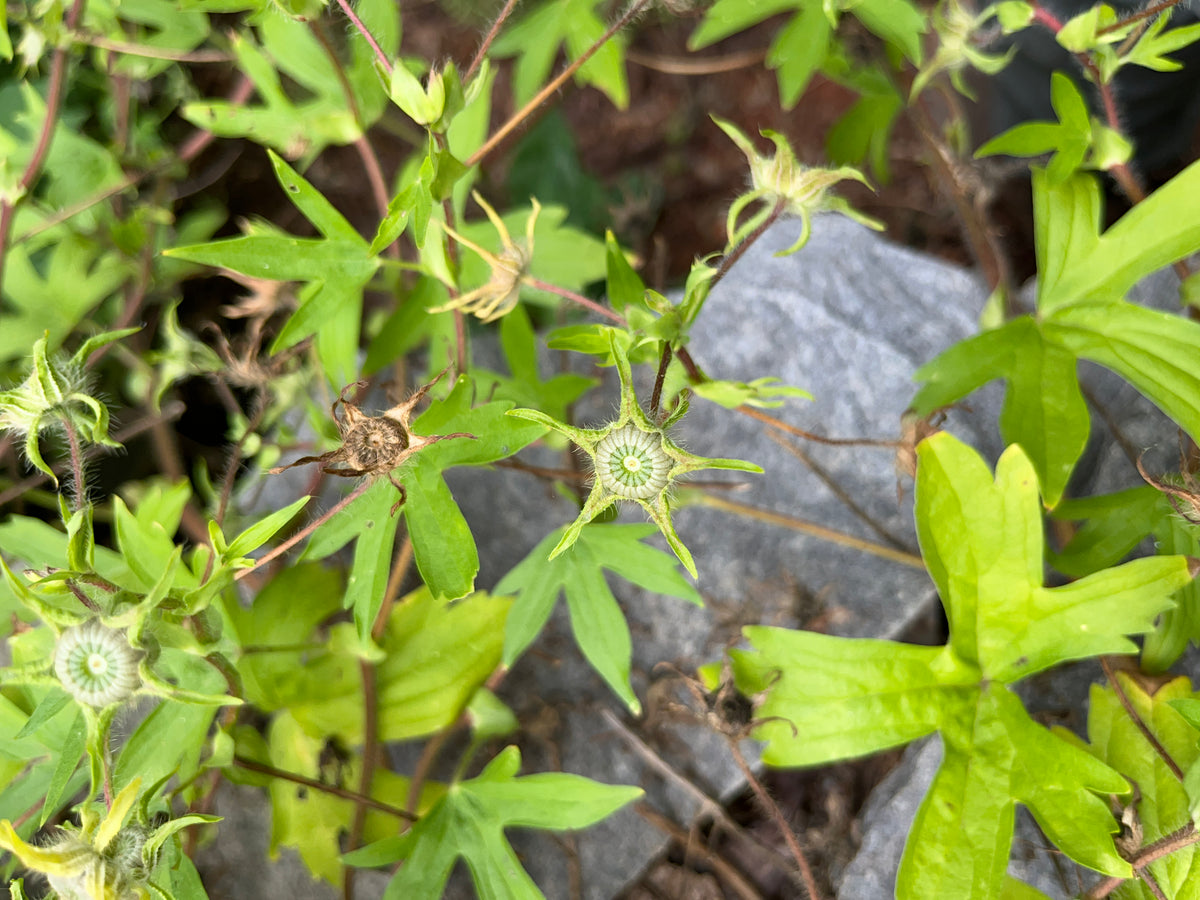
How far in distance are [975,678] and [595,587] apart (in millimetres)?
696

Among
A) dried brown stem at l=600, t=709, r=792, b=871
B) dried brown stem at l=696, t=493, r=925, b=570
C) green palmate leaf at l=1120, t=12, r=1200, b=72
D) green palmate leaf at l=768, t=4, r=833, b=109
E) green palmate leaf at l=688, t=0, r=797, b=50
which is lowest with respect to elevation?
dried brown stem at l=600, t=709, r=792, b=871

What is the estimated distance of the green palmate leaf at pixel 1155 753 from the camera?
1.41 meters

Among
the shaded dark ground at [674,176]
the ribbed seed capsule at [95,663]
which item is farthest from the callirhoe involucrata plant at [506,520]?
the shaded dark ground at [674,176]

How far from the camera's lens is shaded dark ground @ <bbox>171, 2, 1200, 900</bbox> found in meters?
2.26

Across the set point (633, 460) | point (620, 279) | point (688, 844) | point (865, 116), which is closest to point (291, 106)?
point (620, 279)

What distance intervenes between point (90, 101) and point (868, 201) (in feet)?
7.94

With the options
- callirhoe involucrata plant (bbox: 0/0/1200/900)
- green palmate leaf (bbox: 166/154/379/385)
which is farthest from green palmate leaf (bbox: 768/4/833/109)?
green palmate leaf (bbox: 166/154/379/385)

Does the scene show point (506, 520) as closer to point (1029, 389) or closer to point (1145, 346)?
point (1029, 389)

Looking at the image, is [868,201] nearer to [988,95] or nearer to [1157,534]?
[988,95]

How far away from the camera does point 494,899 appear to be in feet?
5.32

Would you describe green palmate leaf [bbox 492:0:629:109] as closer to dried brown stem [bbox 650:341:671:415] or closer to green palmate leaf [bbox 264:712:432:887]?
dried brown stem [bbox 650:341:671:415]

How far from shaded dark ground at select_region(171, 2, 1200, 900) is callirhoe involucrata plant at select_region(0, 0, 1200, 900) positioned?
13 centimetres

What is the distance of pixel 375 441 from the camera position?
135cm

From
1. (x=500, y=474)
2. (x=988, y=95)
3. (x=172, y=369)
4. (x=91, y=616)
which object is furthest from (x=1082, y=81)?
(x=91, y=616)
